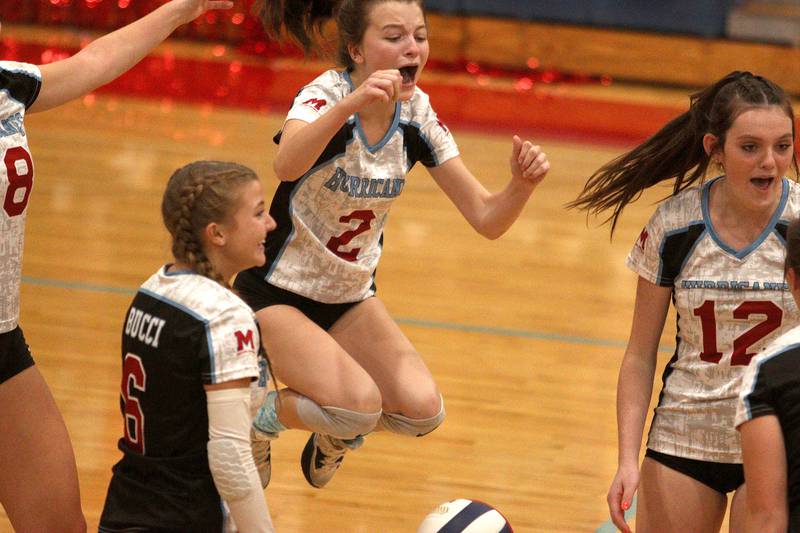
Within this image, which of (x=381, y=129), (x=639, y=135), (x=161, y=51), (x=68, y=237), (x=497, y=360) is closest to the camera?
(x=381, y=129)

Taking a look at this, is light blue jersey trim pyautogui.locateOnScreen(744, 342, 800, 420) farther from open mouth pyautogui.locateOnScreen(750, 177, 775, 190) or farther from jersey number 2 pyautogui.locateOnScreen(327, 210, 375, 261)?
jersey number 2 pyautogui.locateOnScreen(327, 210, 375, 261)

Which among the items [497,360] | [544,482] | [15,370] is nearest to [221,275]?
[15,370]

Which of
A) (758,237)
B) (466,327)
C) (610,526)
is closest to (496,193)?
(758,237)

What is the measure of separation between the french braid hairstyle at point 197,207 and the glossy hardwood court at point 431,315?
925mm

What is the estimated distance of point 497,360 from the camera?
553cm

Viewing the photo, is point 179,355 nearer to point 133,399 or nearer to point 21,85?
point 133,399

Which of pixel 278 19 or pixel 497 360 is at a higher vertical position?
pixel 278 19

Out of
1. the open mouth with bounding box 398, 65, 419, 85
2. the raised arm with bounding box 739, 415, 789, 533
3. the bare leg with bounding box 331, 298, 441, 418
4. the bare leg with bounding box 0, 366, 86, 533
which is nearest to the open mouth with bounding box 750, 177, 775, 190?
the raised arm with bounding box 739, 415, 789, 533

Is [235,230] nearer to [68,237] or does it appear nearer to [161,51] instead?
[68,237]

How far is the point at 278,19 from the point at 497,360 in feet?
7.35

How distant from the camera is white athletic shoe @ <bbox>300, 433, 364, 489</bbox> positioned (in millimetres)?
3898

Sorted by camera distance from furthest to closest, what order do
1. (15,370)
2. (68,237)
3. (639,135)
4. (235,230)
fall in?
(639,135), (68,237), (15,370), (235,230)

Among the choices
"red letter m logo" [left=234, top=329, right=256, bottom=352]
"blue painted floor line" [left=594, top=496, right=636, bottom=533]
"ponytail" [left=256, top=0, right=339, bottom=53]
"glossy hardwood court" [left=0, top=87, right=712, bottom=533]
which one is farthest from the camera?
"glossy hardwood court" [left=0, top=87, right=712, bottom=533]

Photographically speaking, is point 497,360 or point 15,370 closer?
point 15,370
